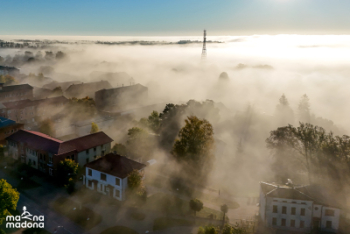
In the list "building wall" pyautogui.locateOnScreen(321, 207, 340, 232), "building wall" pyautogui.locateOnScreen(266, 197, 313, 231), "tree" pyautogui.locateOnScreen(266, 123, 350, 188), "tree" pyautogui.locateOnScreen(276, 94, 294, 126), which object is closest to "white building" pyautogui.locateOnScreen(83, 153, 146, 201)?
"building wall" pyautogui.locateOnScreen(266, 197, 313, 231)

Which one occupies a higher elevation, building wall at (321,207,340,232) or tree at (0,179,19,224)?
tree at (0,179,19,224)

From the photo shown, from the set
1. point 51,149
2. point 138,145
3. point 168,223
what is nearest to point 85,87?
point 138,145

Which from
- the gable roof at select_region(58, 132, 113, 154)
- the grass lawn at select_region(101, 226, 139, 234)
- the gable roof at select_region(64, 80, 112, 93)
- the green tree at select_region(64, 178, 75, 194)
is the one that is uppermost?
the gable roof at select_region(64, 80, 112, 93)

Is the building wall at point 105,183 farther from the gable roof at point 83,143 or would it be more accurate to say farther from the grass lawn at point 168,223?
the grass lawn at point 168,223

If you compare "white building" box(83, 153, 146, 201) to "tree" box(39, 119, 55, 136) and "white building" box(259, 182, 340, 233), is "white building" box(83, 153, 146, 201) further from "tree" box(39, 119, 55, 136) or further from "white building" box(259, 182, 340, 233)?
"tree" box(39, 119, 55, 136)

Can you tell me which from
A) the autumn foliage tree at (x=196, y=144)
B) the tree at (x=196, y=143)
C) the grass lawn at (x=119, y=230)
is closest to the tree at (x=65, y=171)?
the grass lawn at (x=119, y=230)

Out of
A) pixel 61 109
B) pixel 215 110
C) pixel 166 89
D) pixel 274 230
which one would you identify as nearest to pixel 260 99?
pixel 166 89

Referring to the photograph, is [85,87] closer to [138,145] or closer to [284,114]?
[138,145]
